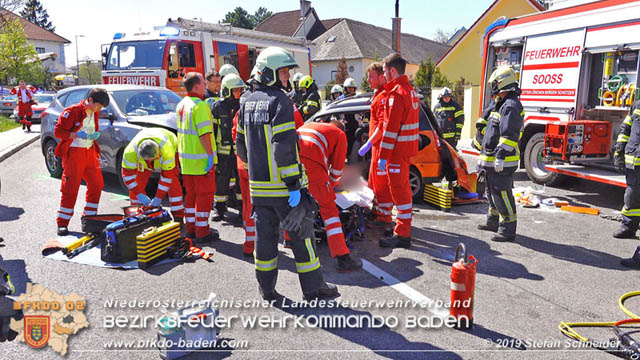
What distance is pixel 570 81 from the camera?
823cm

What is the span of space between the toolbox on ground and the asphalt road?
0.58ft

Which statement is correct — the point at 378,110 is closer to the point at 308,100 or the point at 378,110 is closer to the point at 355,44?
the point at 308,100

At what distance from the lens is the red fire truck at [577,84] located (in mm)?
7418

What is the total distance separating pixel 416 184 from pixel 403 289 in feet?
10.6

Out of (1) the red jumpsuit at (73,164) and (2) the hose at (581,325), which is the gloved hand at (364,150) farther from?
(1) the red jumpsuit at (73,164)

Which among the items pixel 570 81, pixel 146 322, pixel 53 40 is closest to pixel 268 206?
pixel 146 322

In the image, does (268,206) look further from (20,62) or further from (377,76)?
(20,62)

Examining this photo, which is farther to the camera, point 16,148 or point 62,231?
point 16,148

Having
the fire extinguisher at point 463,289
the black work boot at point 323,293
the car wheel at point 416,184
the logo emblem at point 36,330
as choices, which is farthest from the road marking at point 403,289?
the logo emblem at point 36,330

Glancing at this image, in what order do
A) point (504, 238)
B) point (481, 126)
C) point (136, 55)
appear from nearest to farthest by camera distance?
point (504, 238) < point (481, 126) < point (136, 55)

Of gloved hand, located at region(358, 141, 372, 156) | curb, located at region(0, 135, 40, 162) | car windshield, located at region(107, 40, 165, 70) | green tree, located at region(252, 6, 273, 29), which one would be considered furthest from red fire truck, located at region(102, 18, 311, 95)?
green tree, located at region(252, 6, 273, 29)

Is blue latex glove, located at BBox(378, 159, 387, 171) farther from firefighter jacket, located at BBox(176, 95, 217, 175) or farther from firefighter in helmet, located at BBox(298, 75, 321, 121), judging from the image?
firefighter in helmet, located at BBox(298, 75, 321, 121)

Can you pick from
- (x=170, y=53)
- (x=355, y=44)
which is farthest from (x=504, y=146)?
(x=355, y=44)

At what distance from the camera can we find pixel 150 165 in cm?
593
